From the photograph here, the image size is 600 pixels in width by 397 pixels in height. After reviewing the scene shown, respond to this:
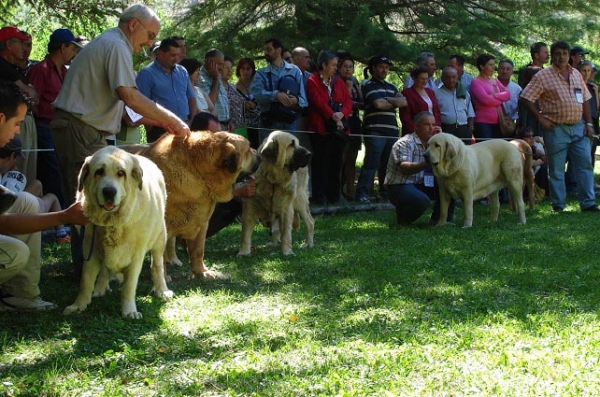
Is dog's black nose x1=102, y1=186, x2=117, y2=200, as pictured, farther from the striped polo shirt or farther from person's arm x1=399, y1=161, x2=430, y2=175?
the striped polo shirt

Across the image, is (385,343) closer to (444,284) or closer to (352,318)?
(352,318)

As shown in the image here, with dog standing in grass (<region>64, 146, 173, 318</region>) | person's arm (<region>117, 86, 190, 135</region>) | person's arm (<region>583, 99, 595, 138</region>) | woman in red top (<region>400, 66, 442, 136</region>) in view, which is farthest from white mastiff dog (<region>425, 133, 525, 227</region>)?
dog standing in grass (<region>64, 146, 173, 318</region>)

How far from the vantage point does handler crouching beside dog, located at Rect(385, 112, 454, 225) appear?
9938mm

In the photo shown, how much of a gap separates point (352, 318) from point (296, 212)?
3.73m

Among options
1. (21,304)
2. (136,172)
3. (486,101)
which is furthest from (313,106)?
(21,304)

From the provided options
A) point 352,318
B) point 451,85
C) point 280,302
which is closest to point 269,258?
point 280,302

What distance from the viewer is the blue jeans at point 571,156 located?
11.5m

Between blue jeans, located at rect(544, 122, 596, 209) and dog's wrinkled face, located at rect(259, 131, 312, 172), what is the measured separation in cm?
517

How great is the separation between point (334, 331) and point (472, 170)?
568cm

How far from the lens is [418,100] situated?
12180 mm

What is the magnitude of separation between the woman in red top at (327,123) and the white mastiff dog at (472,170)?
7.84 ft

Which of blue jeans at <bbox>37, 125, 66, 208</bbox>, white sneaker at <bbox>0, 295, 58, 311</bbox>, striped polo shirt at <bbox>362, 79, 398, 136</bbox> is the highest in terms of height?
striped polo shirt at <bbox>362, 79, 398, 136</bbox>

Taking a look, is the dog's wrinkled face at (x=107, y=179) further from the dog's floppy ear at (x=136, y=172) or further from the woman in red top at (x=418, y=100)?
the woman in red top at (x=418, y=100)

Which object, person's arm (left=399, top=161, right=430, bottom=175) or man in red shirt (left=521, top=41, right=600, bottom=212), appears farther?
man in red shirt (left=521, top=41, right=600, bottom=212)
